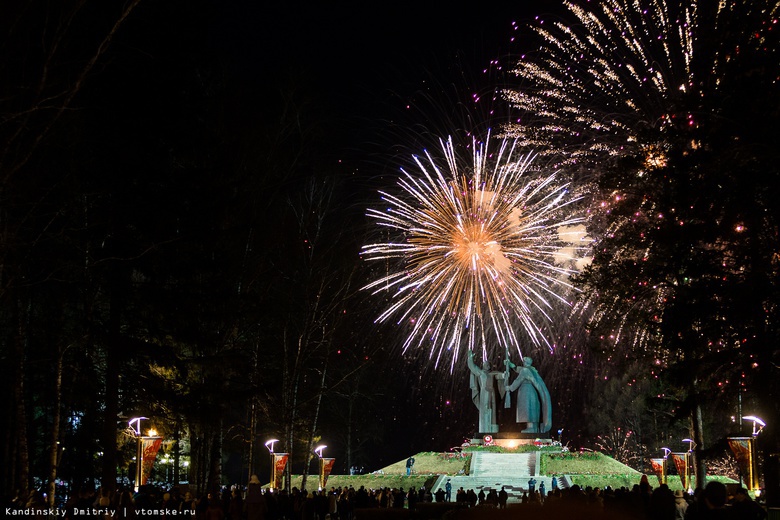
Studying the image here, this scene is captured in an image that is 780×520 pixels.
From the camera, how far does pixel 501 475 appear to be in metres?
42.2

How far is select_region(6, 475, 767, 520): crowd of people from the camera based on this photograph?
7.99 m

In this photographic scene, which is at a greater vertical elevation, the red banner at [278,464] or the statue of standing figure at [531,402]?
the statue of standing figure at [531,402]

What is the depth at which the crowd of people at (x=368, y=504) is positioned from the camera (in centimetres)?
799

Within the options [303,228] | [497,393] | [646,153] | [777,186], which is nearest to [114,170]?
[303,228]

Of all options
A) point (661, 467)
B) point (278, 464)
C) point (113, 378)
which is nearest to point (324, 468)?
point (278, 464)

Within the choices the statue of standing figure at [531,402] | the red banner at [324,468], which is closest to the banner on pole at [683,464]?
the red banner at [324,468]

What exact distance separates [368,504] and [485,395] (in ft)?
83.3

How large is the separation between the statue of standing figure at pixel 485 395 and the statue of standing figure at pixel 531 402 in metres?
1.16

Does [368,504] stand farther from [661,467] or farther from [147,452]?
[661,467]

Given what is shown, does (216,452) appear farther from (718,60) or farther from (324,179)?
(718,60)

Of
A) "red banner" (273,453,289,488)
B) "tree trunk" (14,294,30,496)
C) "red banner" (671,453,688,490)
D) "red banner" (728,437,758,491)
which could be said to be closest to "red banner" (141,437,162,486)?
"tree trunk" (14,294,30,496)

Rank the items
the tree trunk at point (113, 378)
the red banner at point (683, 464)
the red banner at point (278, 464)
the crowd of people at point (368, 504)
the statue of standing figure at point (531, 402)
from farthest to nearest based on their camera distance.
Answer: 1. the statue of standing figure at point (531, 402)
2. the red banner at point (683, 464)
3. the red banner at point (278, 464)
4. the tree trunk at point (113, 378)
5. the crowd of people at point (368, 504)

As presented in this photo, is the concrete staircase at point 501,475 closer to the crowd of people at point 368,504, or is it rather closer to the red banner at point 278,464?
the crowd of people at point 368,504

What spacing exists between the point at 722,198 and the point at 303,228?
15.9m
